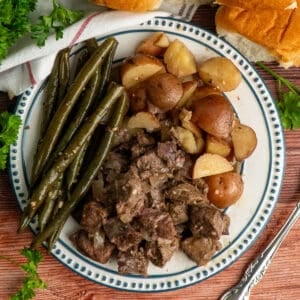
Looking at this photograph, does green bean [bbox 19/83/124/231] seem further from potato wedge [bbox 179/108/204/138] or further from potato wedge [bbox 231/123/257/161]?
potato wedge [bbox 231/123/257/161]

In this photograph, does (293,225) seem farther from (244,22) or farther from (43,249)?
(43,249)

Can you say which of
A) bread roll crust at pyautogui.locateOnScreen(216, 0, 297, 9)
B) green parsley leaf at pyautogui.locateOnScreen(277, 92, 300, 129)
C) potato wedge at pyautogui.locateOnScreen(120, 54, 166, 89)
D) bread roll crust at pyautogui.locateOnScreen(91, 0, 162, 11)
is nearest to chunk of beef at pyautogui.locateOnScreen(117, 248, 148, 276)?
potato wedge at pyautogui.locateOnScreen(120, 54, 166, 89)

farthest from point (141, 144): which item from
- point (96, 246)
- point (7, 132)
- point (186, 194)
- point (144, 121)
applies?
point (7, 132)

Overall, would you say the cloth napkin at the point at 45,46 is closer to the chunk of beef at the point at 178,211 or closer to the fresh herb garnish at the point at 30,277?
the fresh herb garnish at the point at 30,277

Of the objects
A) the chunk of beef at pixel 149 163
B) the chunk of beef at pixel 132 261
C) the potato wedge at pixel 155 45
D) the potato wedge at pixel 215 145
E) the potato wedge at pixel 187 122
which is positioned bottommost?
the chunk of beef at pixel 132 261

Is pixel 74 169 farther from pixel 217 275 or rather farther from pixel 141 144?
pixel 217 275

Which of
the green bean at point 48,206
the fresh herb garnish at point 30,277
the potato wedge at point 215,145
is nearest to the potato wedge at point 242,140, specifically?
the potato wedge at point 215,145
